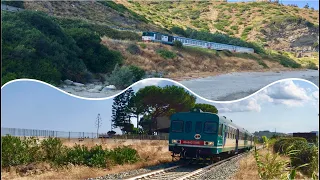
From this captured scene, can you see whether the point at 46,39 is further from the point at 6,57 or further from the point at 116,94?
the point at 116,94

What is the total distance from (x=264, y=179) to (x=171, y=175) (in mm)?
3274

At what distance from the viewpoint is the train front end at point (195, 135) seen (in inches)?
490

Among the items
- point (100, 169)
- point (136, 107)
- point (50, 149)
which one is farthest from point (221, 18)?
point (100, 169)

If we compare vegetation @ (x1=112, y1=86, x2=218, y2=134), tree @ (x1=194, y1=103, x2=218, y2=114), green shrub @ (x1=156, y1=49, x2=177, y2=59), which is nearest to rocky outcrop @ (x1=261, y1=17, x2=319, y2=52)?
green shrub @ (x1=156, y1=49, x2=177, y2=59)

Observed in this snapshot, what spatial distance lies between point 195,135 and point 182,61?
4.65 meters

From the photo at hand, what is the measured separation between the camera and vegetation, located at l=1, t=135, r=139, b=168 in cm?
1027

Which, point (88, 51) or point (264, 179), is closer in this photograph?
point (264, 179)

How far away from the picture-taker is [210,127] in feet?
41.3

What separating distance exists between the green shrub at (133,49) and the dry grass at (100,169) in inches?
128

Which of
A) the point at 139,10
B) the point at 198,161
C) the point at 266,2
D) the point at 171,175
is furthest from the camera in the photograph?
the point at 266,2

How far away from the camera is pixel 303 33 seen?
2848 cm

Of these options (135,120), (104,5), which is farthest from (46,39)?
(104,5)

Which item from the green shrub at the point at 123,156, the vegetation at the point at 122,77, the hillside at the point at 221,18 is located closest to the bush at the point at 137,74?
the vegetation at the point at 122,77

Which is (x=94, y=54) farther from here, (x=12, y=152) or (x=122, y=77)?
(x=12, y=152)
